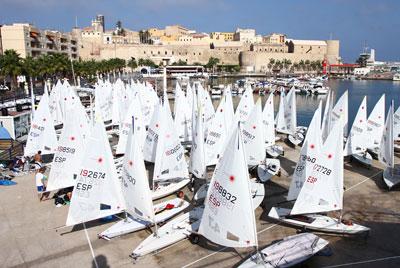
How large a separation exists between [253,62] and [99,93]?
140207 mm

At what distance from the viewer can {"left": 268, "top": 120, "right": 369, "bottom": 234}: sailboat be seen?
14195 millimetres

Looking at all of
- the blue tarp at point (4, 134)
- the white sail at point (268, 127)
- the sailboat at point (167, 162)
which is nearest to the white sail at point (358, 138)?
the white sail at point (268, 127)

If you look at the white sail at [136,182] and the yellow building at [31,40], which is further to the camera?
the yellow building at [31,40]

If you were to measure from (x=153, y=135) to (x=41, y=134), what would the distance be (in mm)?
7297

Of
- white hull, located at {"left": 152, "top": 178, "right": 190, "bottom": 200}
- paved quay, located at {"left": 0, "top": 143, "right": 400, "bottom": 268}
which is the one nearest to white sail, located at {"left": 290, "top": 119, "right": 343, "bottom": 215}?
paved quay, located at {"left": 0, "top": 143, "right": 400, "bottom": 268}

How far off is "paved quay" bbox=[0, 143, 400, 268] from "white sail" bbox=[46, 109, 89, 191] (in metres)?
1.28

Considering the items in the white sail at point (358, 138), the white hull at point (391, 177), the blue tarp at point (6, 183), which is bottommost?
the blue tarp at point (6, 183)

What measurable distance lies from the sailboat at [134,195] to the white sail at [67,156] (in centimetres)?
436

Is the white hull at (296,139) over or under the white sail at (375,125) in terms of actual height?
under

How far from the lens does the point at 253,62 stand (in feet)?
557

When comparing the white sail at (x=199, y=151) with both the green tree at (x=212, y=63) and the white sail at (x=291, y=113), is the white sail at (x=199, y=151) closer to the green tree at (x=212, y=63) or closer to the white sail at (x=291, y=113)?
the white sail at (x=291, y=113)

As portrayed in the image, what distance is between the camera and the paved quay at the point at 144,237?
1266 cm

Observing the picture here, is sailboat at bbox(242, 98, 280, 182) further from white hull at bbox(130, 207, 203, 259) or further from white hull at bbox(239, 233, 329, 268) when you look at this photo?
white hull at bbox(239, 233, 329, 268)

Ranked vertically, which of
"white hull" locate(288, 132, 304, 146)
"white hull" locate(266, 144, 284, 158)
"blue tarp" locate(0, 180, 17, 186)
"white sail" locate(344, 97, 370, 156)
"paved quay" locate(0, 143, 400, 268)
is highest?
"white sail" locate(344, 97, 370, 156)
